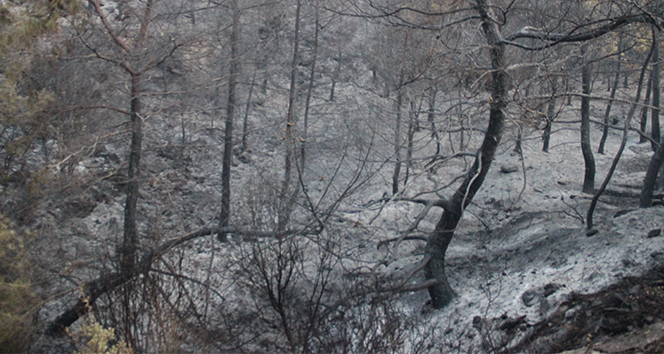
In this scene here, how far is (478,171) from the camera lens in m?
7.07

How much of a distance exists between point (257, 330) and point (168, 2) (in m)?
8.56

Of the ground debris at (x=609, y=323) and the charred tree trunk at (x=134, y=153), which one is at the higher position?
the charred tree trunk at (x=134, y=153)

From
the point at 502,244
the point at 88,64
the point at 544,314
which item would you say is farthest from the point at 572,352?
the point at 88,64

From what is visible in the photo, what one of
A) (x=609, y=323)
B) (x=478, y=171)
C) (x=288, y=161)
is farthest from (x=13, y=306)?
(x=288, y=161)

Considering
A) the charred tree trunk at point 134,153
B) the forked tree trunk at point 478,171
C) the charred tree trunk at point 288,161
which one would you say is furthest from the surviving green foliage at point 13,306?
the forked tree trunk at point 478,171

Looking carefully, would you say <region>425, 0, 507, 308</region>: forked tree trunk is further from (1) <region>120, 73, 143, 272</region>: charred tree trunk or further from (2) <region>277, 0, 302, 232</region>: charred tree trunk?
(1) <region>120, 73, 143, 272</region>: charred tree trunk

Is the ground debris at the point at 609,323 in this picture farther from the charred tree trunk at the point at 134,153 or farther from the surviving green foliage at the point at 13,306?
the charred tree trunk at the point at 134,153

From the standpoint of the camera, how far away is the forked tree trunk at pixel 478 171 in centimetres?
688

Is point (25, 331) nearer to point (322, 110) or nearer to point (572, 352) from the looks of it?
point (572, 352)

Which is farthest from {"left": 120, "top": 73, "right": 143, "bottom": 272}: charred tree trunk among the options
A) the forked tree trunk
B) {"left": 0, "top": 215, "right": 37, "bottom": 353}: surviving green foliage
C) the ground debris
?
the ground debris

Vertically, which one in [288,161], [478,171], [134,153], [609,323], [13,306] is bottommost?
[609,323]

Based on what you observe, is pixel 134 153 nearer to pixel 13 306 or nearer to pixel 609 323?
pixel 13 306

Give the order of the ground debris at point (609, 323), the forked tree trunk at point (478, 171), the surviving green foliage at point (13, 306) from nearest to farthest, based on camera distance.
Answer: the ground debris at point (609, 323)
the surviving green foliage at point (13, 306)
the forked tree trunk at point (478, 171)

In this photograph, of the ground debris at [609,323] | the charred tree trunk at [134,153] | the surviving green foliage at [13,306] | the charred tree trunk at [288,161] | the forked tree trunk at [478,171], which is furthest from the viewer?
the charred tree trunk at [134,153]
